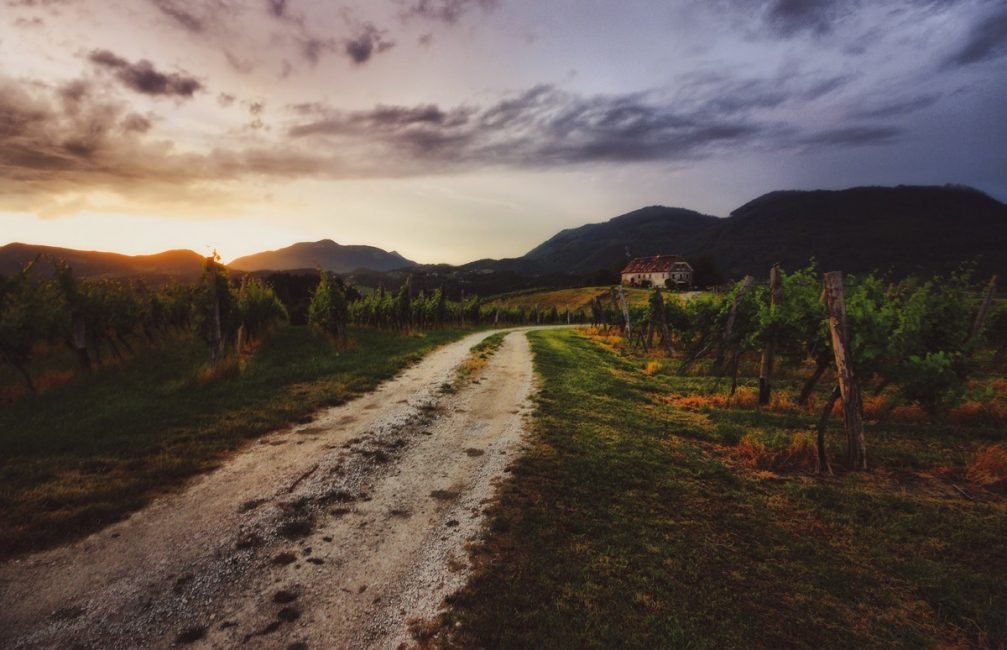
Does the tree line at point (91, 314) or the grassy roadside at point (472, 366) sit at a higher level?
the tree line at point (91, 314)

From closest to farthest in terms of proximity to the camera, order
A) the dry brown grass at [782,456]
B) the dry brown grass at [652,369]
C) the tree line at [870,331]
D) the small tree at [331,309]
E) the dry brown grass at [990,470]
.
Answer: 1. the dry brown grass at [990,470]
2. the dry brown grass at [782,456]
3. the tree line at [870,331]
4. the dry brown grass at [652,369]
5. the small tree at [331,309]

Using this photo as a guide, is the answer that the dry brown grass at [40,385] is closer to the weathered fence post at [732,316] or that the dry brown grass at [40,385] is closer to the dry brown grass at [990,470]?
the weathered fence post at [732,316]

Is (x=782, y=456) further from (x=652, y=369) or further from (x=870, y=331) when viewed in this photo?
(x=652, y=369)

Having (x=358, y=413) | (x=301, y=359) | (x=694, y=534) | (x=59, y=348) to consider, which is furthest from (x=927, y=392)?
(x=59, y=348)

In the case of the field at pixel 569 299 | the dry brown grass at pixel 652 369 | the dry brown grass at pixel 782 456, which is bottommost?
the dry brown grass at pixel 652 369

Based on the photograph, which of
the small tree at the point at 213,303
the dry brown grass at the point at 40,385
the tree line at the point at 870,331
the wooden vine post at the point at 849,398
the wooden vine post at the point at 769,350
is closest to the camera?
the wooden vine post at the point at 849,398

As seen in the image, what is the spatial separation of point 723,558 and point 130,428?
12.4 metres

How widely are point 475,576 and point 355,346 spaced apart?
806 inches

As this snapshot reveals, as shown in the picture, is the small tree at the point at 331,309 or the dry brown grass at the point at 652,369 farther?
the small tree at the point at 331,309

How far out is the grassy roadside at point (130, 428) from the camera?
5.88m

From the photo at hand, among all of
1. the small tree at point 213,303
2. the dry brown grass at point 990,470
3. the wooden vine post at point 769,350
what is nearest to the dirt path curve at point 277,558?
the dry brown grass at point 990,470

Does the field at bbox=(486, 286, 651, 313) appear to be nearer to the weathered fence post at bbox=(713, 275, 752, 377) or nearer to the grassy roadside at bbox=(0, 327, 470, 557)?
Result: the weathered fence post at bbox=(713, 275, 752, 377)

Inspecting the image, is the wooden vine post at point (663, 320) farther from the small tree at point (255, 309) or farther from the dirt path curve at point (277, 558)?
the small tree at point (255, 309)

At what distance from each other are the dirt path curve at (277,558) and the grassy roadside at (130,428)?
0.68m
